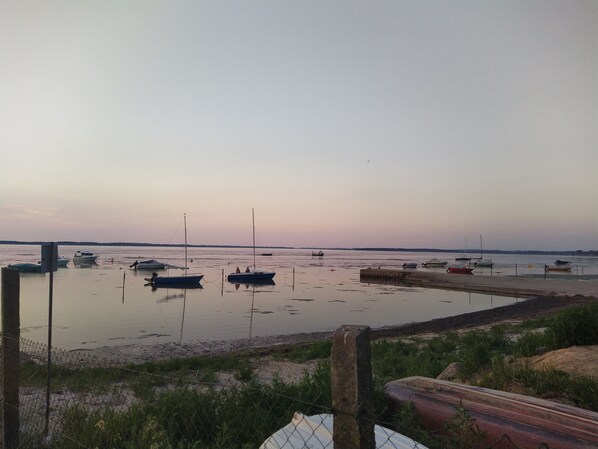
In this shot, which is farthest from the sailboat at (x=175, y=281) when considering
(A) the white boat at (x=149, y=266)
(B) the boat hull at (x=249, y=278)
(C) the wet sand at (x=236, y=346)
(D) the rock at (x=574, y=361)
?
(D) the rock at (x=574, y=361)

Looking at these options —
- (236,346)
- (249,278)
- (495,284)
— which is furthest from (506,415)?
(495,284)

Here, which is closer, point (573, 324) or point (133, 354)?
point (573, 324)

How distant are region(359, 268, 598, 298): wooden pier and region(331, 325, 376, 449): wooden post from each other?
33254 mm

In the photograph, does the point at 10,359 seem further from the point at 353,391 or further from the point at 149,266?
the point at 149,266

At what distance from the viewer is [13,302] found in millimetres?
5031

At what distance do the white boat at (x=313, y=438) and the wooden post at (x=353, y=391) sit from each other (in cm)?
100

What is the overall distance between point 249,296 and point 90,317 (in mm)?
12669

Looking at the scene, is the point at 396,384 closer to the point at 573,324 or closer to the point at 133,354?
the point at 573,324

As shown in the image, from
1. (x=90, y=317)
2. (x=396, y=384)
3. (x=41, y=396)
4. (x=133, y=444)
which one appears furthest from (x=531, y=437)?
(x=90, y=317)

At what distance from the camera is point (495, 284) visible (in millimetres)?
42125

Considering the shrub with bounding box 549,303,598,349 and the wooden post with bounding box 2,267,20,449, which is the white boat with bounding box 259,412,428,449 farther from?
the shrub with bounding box 549,303,598,349

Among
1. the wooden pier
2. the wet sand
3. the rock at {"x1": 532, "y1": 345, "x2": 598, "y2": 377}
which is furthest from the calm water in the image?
the rock at {"x1": 532, "y1": 345, "x2": 598, "y2": 377}

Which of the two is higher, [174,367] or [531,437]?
[531,437]

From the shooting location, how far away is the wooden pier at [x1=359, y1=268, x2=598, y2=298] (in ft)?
117
